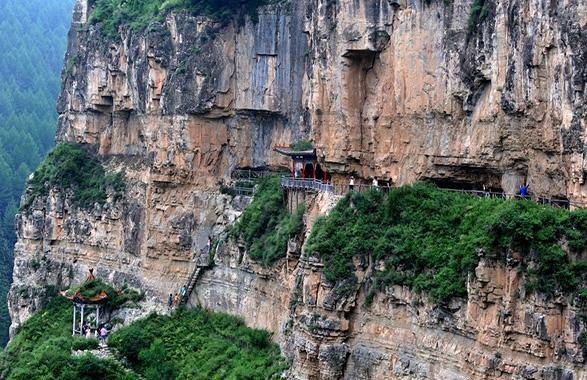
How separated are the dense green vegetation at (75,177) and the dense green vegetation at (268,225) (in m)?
11.2

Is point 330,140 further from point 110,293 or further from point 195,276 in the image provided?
point 110,293

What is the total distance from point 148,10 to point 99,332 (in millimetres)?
16539

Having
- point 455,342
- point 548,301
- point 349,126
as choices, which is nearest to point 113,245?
point 349,126

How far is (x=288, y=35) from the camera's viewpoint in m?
49.8

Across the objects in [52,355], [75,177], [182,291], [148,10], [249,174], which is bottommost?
[52,355]

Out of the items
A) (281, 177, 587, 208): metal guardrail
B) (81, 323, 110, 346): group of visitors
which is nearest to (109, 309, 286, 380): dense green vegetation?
(81, 323, 110, 346): group of visitors

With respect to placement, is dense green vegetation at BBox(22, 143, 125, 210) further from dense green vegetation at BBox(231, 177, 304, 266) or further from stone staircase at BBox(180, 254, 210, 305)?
dense green vegetation at BBox(231, 177, 304, 266)

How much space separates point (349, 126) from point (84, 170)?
23.4 metres

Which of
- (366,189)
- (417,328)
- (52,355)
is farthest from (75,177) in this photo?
(417,328)

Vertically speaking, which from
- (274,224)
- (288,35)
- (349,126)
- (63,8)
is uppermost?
(63,8)

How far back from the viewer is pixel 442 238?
109 feet

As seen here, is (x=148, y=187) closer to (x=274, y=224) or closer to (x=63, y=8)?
(x=274, y=224)

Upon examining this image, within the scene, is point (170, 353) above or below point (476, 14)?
below

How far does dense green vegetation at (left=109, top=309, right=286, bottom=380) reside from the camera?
4162 cm
